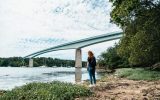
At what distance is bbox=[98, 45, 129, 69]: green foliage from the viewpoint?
8159 cm

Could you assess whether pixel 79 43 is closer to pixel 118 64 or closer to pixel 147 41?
pixel 118 64

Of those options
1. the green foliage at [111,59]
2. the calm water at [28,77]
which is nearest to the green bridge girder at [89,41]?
the green foliage at [111,59]

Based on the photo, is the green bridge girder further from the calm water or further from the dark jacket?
the dark jacket

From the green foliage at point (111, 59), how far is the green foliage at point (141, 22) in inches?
1861

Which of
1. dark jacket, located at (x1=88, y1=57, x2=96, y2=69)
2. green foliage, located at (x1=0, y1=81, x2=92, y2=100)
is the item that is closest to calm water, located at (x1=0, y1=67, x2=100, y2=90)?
dark jacket, located at (x1=88, y1=57, x2=96, y2=69)

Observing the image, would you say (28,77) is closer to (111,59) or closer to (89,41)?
(89,41)

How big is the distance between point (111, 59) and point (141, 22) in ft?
191

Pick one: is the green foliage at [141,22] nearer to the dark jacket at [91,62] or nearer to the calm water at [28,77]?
the dark jacket at [91,62]

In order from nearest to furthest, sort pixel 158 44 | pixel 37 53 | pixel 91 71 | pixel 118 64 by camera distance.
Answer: pixel 91 71 < pixel 158 44 < pixel 118 64 < pixel 37 53

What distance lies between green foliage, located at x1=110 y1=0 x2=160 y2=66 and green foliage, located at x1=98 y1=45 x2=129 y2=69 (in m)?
47.3

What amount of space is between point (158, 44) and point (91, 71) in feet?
31.5

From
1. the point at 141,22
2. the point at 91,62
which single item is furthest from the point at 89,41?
the point at 91,62

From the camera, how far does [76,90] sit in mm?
14117

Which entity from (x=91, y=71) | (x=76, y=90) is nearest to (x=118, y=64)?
(x=91, y=71)
